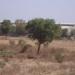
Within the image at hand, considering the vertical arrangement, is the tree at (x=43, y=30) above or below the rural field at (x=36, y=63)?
above

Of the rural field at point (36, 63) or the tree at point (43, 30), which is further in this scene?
the tree at point (43, 30)

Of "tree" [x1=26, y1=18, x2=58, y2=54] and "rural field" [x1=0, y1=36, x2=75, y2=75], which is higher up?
"tree" [x1=26, y1=18, x2=58, y2=54]

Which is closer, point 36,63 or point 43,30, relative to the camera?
point 36,63

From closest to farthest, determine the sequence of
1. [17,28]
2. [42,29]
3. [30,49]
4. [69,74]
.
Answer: [69,74], [42,29], [30,49], [17,28]

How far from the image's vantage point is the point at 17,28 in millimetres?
99875

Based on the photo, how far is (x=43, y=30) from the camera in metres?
34.5

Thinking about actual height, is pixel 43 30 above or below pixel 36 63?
above

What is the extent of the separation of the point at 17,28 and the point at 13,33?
303 cm

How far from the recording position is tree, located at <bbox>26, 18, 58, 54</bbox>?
34.5 m

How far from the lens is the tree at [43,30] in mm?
34469

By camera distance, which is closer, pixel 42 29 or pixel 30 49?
pixel 42 29

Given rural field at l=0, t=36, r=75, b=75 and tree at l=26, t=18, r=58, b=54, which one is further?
tree at l=26, t=18, r=58, b=54

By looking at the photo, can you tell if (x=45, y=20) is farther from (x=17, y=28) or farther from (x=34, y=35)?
(x=17, y=28)

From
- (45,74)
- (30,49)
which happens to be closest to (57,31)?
(30,49)
